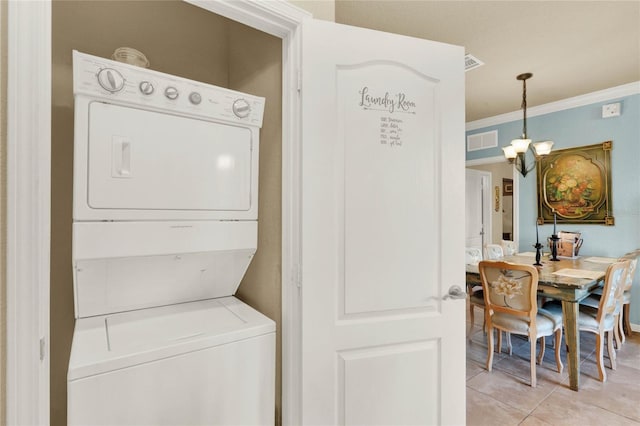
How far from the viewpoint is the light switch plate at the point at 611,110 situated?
361 cm

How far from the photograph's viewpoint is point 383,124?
1354 millimetres

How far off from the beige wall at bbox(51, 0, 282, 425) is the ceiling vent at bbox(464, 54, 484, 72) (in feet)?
6.91

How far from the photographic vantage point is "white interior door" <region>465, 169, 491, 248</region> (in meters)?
5.21

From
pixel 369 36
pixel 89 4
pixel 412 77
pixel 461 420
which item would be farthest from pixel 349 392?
pixel 89 4

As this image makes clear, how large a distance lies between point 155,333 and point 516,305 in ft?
8.11

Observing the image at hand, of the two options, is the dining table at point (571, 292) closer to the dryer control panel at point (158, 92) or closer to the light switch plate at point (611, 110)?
the light switch plate at point (611, 110)

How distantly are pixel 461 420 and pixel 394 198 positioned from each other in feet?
3.53

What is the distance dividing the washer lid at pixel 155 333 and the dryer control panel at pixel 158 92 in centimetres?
85

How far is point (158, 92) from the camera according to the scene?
1.22m

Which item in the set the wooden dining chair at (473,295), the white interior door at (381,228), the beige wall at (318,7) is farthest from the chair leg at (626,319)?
the beige wall at (318,7)

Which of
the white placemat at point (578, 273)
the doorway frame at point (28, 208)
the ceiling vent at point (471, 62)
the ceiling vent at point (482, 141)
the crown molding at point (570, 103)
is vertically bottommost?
the white placemat at point (578, 273)

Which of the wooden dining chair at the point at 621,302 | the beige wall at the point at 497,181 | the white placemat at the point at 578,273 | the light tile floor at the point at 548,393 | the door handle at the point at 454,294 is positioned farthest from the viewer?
the beige wall at the point at 497,181

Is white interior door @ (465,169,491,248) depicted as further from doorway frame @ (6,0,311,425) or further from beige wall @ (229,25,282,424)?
doorway frame @ (6,0,311,425)

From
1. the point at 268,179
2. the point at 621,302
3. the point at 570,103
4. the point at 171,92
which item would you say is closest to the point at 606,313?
the point at 621,302
